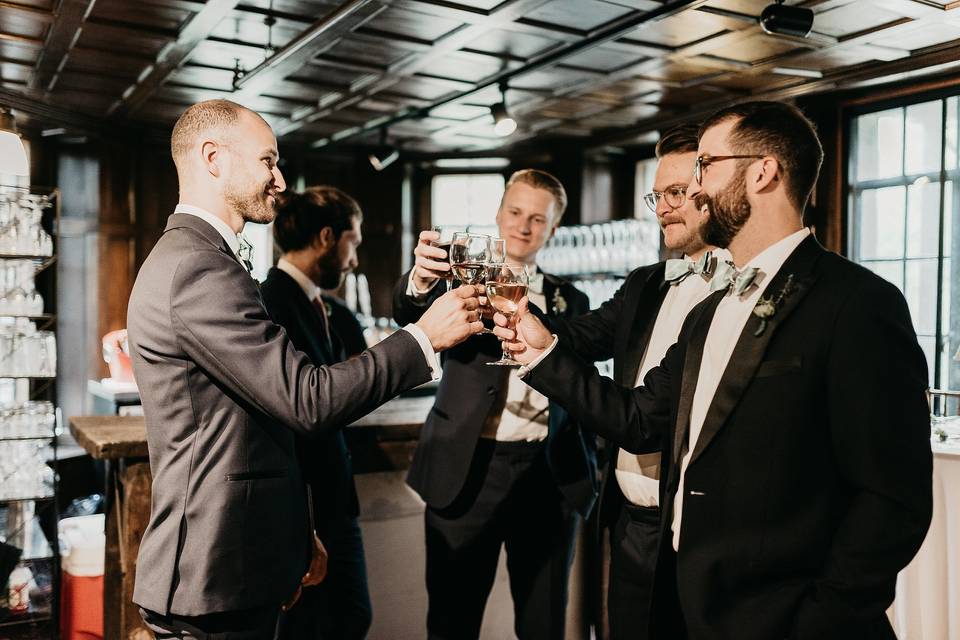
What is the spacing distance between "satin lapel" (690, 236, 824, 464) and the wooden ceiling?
323cm

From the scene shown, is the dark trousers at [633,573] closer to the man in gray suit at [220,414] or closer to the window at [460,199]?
the man in gray suit at [220,414]

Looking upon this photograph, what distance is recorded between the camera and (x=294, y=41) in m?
4.92

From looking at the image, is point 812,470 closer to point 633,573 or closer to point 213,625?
point 633,573

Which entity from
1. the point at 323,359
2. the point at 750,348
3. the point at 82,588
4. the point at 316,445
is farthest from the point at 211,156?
the point at 82,588


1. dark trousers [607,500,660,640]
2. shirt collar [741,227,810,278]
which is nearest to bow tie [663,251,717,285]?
shirt collar [741,227,810,278]

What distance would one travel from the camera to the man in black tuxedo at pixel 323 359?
264 centimetres

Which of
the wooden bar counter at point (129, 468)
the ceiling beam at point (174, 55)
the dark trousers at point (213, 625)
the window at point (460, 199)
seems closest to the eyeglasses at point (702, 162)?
the dark trousers at point (213, 625)

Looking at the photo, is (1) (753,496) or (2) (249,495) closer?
(1) (753,496)

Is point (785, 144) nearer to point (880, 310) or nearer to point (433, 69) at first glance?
point (880, 310)

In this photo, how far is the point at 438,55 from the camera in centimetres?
556

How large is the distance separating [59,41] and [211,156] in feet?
13.9

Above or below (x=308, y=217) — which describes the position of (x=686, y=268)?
below

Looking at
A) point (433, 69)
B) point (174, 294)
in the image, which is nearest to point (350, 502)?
point (174, 294)

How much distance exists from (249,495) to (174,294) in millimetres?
446
